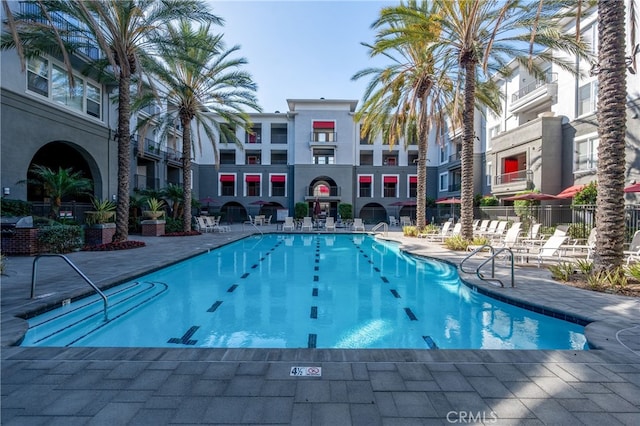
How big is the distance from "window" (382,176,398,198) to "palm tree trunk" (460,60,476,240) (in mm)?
21834

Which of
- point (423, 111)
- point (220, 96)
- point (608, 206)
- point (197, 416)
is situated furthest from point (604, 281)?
point (220, 96)

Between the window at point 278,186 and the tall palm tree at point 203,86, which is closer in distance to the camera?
the tall palm tree at point 203,86

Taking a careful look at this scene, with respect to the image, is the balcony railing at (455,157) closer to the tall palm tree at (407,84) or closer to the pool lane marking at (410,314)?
the tall palm tree at (407,84)

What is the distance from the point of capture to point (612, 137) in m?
6.51

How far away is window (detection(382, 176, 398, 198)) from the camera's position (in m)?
34.7

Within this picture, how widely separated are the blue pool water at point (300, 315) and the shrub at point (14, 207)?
22.9ft

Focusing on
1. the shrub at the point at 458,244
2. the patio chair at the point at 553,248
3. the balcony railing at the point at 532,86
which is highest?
the balcony railing at the point at 532,86

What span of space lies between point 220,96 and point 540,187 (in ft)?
62.7

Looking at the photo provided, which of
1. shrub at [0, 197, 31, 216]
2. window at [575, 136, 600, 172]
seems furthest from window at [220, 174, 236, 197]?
Result: window at [575, 136, 600, 172]

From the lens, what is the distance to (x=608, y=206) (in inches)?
258

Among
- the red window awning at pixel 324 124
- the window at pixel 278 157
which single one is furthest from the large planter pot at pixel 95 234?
the red window awning at pixel 324 124

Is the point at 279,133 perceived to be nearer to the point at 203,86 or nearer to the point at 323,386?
the point at 203,86

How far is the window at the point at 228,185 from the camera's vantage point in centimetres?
3441

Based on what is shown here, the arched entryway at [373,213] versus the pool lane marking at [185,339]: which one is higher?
the arched entryway at [373,213]
